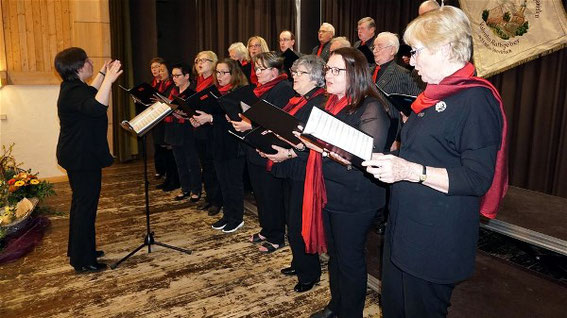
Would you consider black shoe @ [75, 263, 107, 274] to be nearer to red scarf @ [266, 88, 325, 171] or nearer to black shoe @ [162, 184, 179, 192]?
red scarf @ [266, 88, 325, 171]

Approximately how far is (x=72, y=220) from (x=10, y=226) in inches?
38.9

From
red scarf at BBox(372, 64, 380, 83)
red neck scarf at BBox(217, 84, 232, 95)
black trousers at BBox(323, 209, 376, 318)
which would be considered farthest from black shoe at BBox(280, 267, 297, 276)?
red scarf at BBox(372, 64, 380, 83)

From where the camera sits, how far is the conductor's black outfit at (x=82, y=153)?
2.80 m

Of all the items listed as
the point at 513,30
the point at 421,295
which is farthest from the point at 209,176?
the point at 513,30

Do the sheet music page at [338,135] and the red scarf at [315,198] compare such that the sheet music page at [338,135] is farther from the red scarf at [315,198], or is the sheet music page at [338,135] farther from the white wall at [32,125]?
the white wall at [32,125]

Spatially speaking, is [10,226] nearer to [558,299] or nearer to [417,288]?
[417,288]

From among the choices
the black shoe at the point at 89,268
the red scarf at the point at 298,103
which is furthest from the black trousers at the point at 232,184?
the red scarf at the point at 298,103

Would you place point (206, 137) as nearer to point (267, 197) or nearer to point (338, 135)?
point (267, 197)

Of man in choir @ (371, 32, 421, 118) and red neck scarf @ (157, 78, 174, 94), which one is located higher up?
man in choir @ (371, 32, 421, 118)

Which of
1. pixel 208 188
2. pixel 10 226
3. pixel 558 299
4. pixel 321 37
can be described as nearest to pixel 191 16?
pixel 321 37

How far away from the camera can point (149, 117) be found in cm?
302

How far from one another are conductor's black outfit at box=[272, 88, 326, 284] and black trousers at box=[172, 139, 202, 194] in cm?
208

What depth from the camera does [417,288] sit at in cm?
145

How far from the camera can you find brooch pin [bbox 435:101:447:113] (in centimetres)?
130
